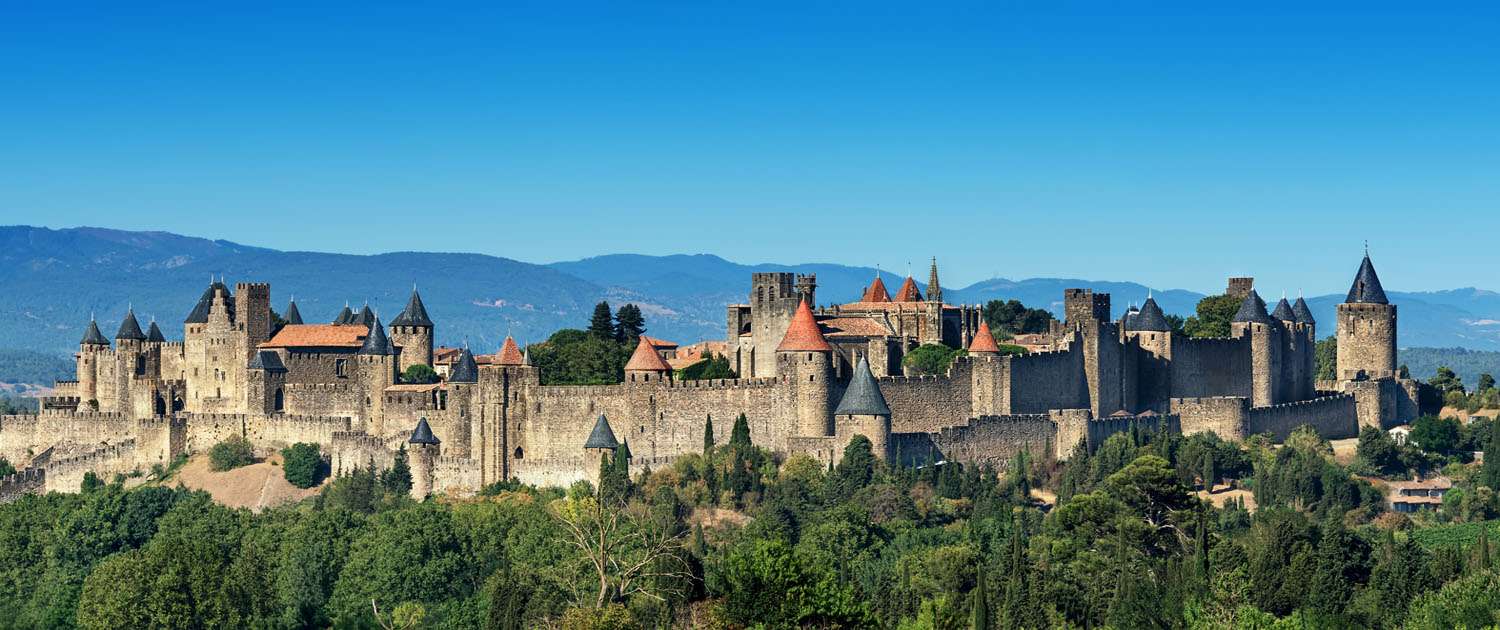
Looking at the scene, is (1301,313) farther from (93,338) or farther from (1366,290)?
(93,338)

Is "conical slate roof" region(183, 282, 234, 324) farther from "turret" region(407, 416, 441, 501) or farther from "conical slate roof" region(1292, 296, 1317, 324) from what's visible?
"conical slate roof" region(1292, 296, 1317, 324)

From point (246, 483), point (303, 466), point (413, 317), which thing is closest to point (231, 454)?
point (246, 483)

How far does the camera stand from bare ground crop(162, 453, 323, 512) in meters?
69.8

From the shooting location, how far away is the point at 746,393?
63.7m

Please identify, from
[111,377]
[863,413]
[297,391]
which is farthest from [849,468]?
[111,377]

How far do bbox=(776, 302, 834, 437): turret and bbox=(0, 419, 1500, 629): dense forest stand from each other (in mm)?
1251

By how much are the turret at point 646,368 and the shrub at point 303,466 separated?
437 inches

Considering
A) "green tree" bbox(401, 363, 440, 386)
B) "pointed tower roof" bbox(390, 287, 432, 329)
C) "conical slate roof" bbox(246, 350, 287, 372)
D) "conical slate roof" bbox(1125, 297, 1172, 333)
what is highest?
"pointed tower roof" bbox(390, 287, 432, 329)

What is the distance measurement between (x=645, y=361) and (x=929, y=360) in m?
8.17

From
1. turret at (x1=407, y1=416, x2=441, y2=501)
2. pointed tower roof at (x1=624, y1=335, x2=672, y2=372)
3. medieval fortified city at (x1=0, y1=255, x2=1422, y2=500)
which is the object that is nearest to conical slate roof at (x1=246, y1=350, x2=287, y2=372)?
medieval fortified city at (x1=0, y1=255, x2=1422, y2=500)

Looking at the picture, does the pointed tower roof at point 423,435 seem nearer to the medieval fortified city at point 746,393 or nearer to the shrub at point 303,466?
the medieval fortified city at point 746,393

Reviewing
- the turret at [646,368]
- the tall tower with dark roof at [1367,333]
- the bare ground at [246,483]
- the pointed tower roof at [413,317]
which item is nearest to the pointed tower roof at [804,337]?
the turret at [646,368]

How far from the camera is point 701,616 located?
43.0 metres

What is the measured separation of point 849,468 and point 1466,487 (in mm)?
19037
